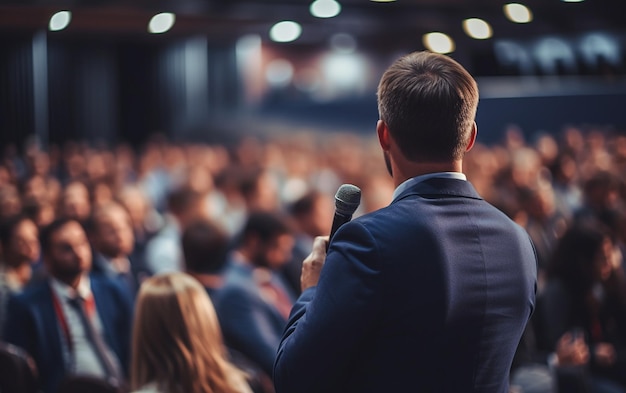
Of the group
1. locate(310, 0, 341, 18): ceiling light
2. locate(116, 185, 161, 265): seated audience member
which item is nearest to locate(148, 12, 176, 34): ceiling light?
locate(310, 0, 341, 18): ceiling light

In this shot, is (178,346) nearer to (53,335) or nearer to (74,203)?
(53,335)

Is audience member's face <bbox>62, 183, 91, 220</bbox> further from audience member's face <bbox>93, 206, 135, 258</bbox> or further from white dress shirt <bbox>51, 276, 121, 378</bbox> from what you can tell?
white dress shirt <bbox>51, 276, 121, 378</bbox>

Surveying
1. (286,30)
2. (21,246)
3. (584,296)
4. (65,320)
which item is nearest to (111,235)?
(21,246)

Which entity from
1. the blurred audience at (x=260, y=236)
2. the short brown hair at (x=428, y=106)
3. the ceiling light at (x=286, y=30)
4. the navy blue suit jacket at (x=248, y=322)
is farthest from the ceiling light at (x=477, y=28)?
the short brown hair at (x=428, y=106)

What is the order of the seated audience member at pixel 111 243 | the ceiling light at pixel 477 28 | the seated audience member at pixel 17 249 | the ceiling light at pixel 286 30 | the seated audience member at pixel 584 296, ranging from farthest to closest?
1. the ceiling light at pixel 286 30
2. the ceiling light at pixel 477 28
3. the seated audience member at pixel 111 243
4. the seated audience member at pixel 17 249
5. the seated audience member at pixel 584 296

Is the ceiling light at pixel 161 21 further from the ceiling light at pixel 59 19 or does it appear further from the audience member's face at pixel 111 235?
the audience member's face at pixel 111 235

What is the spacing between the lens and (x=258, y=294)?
3.83m

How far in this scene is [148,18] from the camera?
412 inches

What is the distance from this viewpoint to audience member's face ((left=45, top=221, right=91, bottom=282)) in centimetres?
392

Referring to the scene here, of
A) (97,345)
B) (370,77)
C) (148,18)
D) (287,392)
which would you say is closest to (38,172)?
(148,18)

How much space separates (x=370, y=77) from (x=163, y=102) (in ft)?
28.0

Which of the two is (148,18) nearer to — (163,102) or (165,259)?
(165,259)

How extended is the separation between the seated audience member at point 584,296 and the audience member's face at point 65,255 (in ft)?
8.36

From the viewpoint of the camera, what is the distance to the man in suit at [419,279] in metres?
1.46
